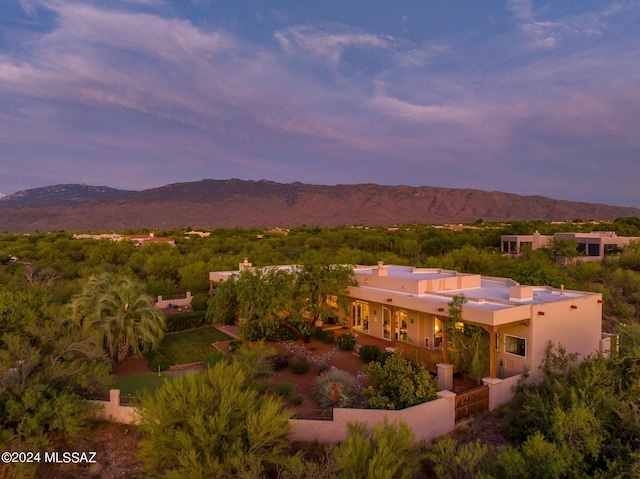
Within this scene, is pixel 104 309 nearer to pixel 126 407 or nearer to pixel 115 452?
pixel 126 407

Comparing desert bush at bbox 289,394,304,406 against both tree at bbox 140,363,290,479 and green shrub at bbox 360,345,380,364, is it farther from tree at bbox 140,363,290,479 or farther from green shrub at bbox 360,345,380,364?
green shrub at bbox 360,345,380,364

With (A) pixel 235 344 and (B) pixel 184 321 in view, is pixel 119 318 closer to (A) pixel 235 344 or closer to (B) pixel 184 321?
(A) pixel 235 344

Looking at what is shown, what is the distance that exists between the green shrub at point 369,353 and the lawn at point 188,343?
698 cm

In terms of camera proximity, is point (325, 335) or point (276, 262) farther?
point (276, 262)

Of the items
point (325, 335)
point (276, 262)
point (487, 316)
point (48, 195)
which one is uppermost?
point (48, 195)

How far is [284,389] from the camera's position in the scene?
12859 millimetres

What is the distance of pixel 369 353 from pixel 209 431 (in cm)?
834

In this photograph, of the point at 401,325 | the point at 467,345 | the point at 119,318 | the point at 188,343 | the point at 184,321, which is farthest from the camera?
the point at 184,321

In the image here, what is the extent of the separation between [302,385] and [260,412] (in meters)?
5.18

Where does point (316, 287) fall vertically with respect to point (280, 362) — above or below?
above

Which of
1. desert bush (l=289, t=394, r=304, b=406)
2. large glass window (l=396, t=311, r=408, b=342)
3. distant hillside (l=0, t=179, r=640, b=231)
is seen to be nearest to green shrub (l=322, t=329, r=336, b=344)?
large glass window (l=396, t=311, r=408, b=342)

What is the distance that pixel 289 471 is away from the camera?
8.80 metres

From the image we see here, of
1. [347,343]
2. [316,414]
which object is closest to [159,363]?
[347,343]

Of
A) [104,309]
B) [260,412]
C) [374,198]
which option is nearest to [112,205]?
[374,198]
